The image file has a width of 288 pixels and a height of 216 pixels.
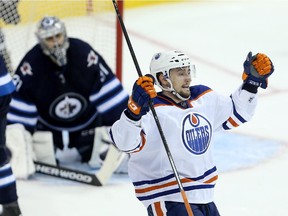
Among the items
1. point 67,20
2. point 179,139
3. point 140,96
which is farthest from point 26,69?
point 67,20

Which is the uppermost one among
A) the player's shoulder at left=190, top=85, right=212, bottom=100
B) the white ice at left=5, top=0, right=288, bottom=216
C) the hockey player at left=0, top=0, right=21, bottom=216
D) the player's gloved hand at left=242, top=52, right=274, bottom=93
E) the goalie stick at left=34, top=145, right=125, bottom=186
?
the player's gloved hand at left=242, top=52, right=274, bottom=93

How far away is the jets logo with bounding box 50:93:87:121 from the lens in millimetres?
4355

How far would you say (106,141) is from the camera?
4477 millimetres

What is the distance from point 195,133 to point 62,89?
1431 mm

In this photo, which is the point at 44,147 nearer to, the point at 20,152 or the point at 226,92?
the point at 20,152

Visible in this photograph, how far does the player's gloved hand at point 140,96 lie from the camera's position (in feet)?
9.22

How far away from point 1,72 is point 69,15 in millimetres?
2806

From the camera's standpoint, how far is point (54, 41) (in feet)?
13.9

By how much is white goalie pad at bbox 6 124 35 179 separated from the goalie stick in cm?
7

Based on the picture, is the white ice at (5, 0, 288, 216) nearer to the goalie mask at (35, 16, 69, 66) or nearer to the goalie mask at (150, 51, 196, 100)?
the goalie mask at (35, 16, 69, 66)

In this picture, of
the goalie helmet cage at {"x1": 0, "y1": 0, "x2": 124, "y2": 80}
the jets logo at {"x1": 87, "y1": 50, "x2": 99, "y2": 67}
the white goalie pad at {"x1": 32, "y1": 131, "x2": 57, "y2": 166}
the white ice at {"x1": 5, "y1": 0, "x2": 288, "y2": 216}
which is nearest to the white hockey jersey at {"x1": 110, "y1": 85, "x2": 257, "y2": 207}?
the white ice at {"x1": 5, "y1": 0, "x2": 288, "y2": 216}

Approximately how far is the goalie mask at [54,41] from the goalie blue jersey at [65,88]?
0.04 meters

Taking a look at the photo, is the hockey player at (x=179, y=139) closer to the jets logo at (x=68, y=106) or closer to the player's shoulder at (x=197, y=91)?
the player's shoulder at (x=197, y=91)

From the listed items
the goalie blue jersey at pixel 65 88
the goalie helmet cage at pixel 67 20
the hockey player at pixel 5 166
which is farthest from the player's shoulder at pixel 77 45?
the goalie helmet cage at pixel 67 20
